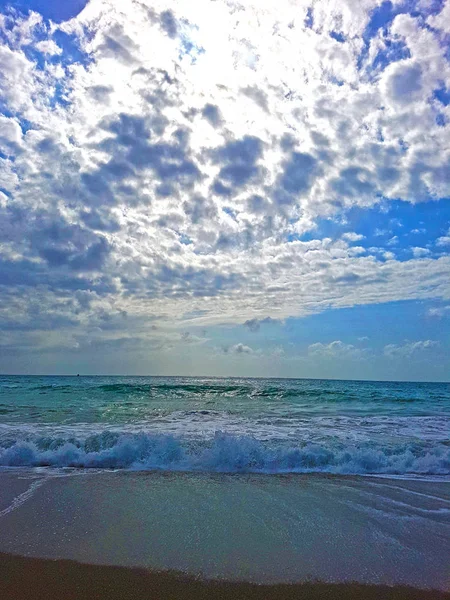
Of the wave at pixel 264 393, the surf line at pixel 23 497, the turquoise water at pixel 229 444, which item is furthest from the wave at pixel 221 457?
the wave at pixel 264 393

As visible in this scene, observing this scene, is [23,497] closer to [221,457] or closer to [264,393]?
[221,457]

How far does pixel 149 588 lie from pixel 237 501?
293cm

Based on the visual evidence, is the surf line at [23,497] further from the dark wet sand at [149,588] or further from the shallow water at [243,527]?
the dark wet sand at [149,588]

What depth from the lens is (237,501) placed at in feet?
21.7

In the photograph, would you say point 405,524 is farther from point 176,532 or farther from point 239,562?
point 176,532

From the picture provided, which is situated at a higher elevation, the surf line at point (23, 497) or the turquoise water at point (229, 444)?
the turquoise water at point (229, 444)

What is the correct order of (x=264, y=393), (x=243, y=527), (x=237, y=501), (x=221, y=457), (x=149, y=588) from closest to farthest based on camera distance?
(x=149, y=588) → (x=243, y=527) → (x=237, y=501) → (x=221, y=457) → (x=264, y=393)

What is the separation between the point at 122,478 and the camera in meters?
8.05

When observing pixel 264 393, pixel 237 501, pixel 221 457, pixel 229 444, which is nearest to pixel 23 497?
pixel 237 501

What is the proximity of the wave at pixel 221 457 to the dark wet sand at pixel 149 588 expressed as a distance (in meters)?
5.00

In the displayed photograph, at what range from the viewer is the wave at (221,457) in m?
9.25

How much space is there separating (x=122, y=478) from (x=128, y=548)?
350 centimetres

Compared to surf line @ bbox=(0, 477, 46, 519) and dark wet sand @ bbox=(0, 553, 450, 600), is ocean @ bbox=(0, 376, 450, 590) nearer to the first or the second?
surf line @ bbox=(0, 477, 46, 519)

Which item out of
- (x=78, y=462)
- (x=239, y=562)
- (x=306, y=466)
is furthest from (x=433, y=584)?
(x=78, y=462)
